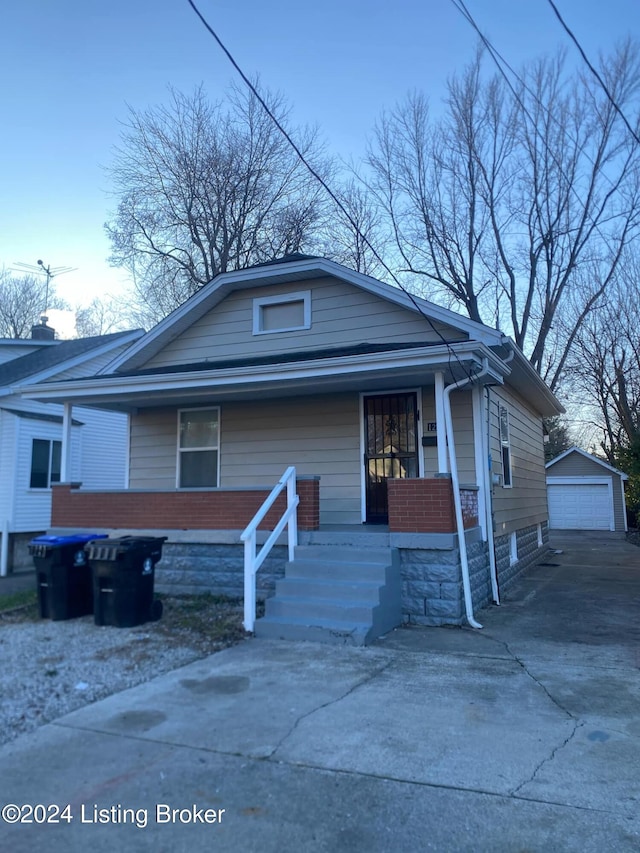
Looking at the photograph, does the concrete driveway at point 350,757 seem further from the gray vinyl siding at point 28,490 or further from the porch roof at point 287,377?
the gray vinyl siding at point 28,490

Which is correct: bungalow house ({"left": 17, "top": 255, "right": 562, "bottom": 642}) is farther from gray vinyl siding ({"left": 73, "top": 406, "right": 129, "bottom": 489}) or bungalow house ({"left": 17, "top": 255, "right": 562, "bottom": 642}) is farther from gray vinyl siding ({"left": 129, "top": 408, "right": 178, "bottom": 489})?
gray vinyl siding ({"left": 73, "top": 406, "right": 129, "bottom": 489})

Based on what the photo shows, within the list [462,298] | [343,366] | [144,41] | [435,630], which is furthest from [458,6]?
[462,298]

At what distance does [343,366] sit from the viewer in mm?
8492

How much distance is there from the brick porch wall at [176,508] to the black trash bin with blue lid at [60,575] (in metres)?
1.69

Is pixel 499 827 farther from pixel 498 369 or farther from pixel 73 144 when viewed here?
pixel 73 144

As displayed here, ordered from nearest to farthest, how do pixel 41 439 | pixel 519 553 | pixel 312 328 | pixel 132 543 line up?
1. pixel 132 543
2. pixel 312 328
3. pixel 519 553
4. pixel 41 439

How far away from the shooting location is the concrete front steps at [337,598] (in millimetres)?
6676

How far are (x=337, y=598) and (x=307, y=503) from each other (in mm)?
1623

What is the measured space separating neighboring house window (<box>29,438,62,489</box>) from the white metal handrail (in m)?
8.61

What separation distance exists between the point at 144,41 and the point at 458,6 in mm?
3327

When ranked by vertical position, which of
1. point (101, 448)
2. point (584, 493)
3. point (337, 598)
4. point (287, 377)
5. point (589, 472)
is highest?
point (287, 377)

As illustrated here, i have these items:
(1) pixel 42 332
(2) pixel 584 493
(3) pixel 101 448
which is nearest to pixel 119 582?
(3) pixel 101 448

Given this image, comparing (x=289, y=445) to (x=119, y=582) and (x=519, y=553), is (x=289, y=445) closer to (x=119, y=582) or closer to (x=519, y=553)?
(x=119, y=582)

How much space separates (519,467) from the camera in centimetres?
1330
